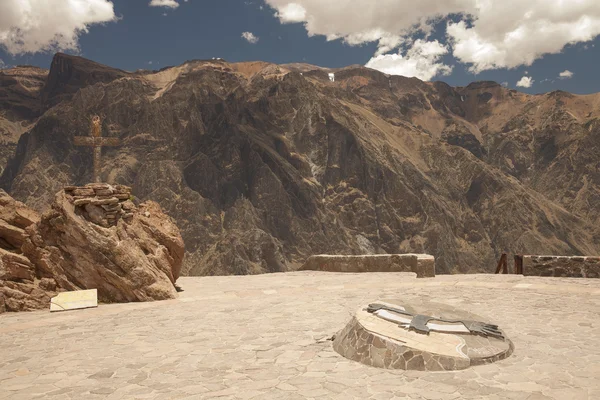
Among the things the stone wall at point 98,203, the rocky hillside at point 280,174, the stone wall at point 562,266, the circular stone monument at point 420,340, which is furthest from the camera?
the rocky hillside at point 280,174

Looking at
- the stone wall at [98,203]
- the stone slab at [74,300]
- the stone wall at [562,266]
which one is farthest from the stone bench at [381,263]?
the stone slab at [74,300]

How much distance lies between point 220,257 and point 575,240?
6233 cm

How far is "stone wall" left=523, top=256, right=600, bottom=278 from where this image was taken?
42.6ft

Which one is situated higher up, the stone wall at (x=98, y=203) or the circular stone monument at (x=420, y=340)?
the stone wall at (x=98, y=203)

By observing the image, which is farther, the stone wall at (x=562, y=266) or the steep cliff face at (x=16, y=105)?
the steep cliff face at (x=16, y=105)

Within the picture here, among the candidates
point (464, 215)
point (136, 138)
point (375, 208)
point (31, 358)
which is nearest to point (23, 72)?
point (136, 138)

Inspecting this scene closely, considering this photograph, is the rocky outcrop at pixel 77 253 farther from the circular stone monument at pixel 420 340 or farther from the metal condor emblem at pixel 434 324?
the metal condor emblem at pixel 434 324

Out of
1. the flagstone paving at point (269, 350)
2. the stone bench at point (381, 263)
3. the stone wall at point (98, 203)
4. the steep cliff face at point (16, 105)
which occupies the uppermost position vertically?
the steep cliff face at point (16, 105)

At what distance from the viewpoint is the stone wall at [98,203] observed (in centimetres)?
1158

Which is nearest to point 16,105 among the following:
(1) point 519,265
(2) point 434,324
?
(1) point 519,265

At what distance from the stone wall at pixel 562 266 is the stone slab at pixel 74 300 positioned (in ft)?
37.5

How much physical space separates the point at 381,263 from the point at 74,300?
30.7ft

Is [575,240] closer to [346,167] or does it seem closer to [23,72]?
[346,167]

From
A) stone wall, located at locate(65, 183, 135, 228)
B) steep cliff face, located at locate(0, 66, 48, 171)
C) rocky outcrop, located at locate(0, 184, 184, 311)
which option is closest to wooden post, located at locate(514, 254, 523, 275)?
rocky outcrop, located at locate(0, 184, 184, 311)
